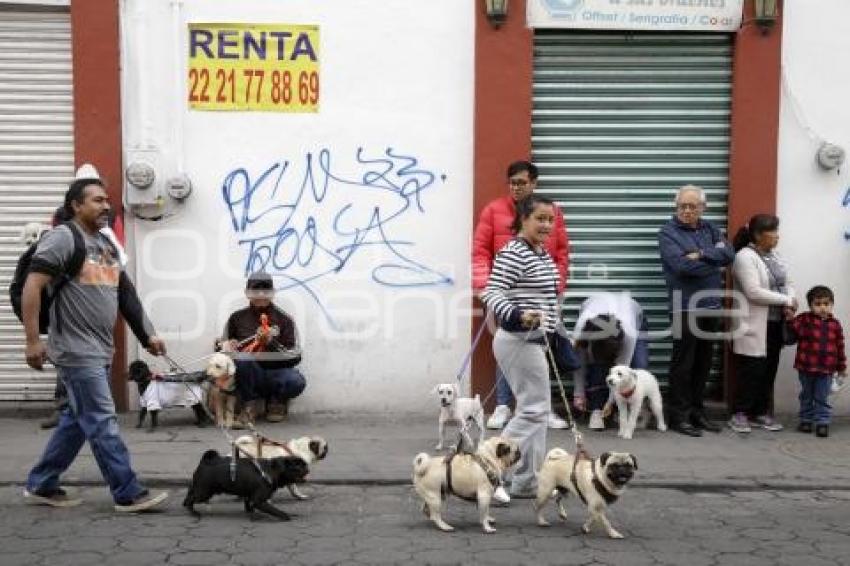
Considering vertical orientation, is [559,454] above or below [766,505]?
above

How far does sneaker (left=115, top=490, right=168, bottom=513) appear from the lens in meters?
5.73

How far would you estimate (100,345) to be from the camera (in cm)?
568

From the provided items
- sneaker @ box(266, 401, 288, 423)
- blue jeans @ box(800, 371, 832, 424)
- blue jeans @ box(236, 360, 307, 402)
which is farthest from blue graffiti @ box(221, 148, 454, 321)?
blue jeans @ box(800, 371, 832, 424)

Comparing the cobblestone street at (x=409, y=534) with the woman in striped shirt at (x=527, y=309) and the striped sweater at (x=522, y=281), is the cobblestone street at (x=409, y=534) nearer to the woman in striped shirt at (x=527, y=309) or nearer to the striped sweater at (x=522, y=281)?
the woman in striped shirt at (x=527, y=309)

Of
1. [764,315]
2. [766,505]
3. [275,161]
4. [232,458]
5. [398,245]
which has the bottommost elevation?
[766,505]

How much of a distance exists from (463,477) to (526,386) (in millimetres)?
778

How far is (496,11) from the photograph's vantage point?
809 cm

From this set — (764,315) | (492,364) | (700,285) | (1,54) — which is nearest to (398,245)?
(492,364)

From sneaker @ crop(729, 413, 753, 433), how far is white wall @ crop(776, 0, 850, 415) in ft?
4.03

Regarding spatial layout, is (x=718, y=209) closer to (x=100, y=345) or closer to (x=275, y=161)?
(x=275, y=161)

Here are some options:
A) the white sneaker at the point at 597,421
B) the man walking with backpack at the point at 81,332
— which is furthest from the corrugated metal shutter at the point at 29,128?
the white sneaker at the point at 597,421

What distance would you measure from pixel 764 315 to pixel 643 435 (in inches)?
57.0

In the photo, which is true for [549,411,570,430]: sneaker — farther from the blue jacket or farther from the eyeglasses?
the eyeglasses

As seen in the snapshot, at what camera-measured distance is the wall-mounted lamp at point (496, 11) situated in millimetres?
8086
